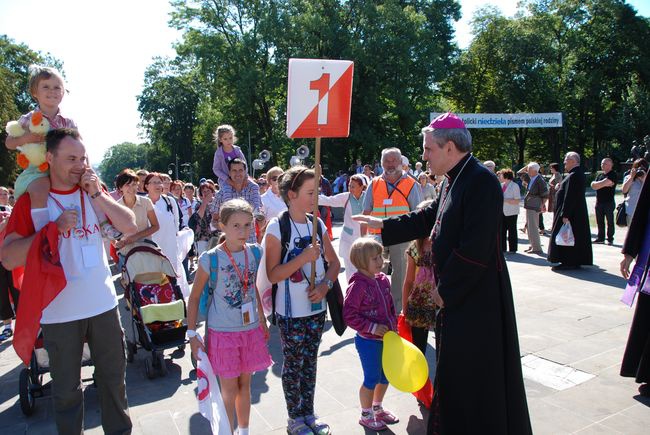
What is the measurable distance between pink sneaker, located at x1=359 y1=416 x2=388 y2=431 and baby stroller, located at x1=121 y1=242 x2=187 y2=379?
2192 mm

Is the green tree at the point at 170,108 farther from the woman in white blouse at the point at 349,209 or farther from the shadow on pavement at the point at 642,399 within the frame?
the shadow on pavement at the point at 642,399

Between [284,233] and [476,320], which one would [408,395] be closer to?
[476,320]

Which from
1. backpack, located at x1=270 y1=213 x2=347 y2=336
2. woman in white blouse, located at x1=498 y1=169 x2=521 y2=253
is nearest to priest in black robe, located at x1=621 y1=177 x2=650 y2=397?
backpack, located at x1=270 y1=213 x2=347 y2=336

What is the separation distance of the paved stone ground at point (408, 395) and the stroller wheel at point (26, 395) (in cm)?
9

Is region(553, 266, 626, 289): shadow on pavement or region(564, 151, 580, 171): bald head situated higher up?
region(564, 151, 580, 171): bald head

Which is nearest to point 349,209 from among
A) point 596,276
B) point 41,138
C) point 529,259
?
point 596,276

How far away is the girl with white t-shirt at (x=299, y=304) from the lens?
3.57 meters

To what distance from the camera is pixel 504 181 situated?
12.0 m

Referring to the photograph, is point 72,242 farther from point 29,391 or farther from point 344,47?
point 344,47

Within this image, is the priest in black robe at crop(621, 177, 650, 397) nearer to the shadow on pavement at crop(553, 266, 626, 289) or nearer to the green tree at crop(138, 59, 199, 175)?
the shadow on pavement at crop(553, 266, 626, 289)

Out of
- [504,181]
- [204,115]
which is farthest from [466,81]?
[504,181]

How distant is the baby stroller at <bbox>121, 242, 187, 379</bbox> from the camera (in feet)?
16.3

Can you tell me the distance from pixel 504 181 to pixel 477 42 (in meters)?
37.1

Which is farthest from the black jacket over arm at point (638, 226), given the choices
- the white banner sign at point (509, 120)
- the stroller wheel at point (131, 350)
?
the white banner sign at point (509, 120)
